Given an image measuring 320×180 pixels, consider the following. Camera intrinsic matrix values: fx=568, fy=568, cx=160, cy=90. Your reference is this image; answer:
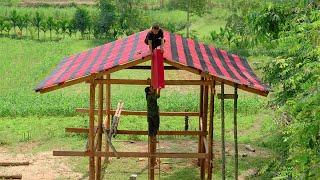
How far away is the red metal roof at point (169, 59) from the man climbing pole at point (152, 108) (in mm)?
775

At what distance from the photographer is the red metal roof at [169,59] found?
31.7 ft

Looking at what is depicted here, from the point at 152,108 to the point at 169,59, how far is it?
1236 millimetres

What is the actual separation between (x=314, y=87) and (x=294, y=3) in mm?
6002

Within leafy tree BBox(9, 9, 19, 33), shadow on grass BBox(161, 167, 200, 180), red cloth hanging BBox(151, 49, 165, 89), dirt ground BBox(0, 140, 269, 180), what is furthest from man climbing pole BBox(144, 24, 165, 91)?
leafy tree BBox(9, 9, 19, 33)

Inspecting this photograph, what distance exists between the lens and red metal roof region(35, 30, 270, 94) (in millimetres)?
9664

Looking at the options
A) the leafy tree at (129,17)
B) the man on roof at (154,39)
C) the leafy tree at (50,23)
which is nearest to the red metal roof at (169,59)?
the man on roof at (154,39)

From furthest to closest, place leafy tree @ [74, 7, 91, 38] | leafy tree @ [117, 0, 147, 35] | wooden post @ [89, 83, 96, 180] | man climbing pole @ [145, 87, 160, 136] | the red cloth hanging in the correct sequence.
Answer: leafy tree @ [117, 0, 147, 35], leafy tree @ [74, 7, 91, 38], man climbing pole @ [145, 87, 160, 136], wooden post @ [89, 83, 96, 180], the red cloth hanging

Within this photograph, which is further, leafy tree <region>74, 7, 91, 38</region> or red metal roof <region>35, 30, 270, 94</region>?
leafy tree <region>74, 7, 91, 38</region>

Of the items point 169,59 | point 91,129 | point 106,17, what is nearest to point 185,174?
point 91,129

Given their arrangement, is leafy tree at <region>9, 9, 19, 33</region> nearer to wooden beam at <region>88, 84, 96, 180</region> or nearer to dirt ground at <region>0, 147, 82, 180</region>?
dirt ground at <region>0, 147, 82, 180</region>

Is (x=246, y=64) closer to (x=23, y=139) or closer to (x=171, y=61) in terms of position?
(x=171, y=61)

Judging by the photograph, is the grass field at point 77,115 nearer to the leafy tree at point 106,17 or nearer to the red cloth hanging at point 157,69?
the red cloth hanging at point 157,69

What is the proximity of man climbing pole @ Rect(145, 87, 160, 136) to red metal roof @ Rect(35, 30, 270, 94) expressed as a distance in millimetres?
775

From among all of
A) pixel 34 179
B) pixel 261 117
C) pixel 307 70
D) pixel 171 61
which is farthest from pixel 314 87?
pixel 261 117
